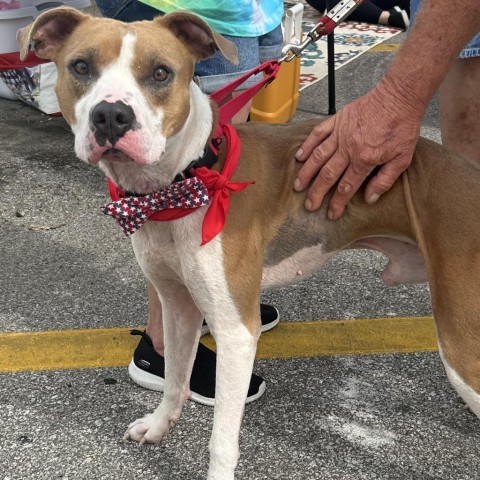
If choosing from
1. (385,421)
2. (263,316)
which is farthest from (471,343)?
(263,316)

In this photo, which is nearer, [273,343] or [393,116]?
[393,116]

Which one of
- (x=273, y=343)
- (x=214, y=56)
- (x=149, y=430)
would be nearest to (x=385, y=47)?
(x=273, y=343)

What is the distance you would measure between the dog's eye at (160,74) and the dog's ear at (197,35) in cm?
23

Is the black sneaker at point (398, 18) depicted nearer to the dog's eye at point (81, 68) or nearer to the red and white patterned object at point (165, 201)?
the red and white patterned object at point (165, 201)

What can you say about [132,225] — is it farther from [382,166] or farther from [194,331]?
[382,166]

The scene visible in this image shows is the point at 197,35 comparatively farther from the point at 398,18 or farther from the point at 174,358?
the point at 398,18

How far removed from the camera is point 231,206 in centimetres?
252

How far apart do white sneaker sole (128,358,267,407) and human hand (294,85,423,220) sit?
0.95m

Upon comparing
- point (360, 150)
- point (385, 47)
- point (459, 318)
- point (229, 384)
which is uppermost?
point (360, 150)

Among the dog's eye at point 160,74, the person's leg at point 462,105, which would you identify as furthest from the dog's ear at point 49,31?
the person's leg at point 462,105

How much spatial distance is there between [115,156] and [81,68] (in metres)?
0.30

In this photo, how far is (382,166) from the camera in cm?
258

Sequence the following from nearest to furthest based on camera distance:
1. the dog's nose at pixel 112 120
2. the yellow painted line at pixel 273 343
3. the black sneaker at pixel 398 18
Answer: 1. the dog's nose at pixel 112 120
2. the yellow painted line at pixel 273 343
3. the black sneaker at pixel 398 18

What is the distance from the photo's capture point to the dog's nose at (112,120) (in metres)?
2.10
